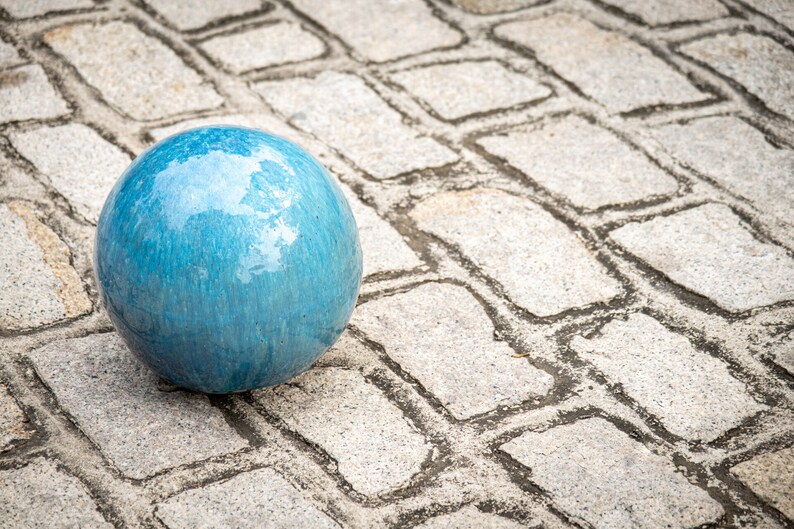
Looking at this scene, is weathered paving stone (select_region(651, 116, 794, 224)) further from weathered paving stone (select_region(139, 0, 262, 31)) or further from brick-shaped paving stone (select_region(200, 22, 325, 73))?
weathered paving stone (select_region(139, 0, 262, 31))

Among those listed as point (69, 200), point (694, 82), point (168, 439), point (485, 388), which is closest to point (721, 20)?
point (694, 82)

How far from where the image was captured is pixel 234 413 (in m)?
2.65

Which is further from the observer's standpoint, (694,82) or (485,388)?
(694,82)

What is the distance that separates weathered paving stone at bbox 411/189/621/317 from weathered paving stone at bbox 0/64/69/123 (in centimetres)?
156

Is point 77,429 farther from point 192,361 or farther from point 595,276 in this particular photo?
point 595,276

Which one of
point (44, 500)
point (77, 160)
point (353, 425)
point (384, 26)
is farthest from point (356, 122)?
point (44, 500)

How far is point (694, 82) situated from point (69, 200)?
2.65 meters

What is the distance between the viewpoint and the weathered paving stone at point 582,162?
3.61 m

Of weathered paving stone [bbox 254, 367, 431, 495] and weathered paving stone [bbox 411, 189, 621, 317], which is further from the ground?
weathered paving stone [bbox 411, 189, 621, 317]

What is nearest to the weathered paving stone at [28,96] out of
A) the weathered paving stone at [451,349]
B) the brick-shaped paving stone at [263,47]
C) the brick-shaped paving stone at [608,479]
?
the brick-shaped paving stone at [263,47]

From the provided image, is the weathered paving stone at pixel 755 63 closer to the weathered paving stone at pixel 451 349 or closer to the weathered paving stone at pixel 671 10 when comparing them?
the weathered paving stone at pixel 671 10

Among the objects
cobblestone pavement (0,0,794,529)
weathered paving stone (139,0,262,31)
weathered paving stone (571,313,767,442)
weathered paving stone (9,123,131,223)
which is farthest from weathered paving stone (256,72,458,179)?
weathered paving stone (571,313,767,442)

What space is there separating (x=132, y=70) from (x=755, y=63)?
2747 mm

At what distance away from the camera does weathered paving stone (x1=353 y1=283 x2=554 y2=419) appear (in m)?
2.75
